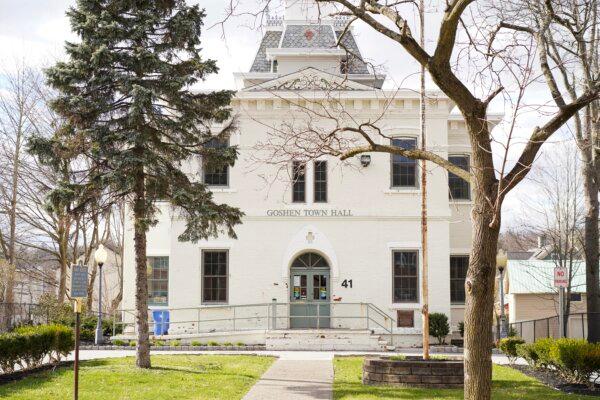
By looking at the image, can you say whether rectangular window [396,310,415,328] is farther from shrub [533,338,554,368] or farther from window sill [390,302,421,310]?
shrub [533,338,554,368]

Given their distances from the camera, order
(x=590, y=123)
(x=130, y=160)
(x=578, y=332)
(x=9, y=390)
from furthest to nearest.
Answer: (x=578, y=332), (x=590, y=123), (x=130, y=160), (x=9, y=390)

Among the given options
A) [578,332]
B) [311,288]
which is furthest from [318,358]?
[578,332]

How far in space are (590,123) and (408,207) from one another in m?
10.1

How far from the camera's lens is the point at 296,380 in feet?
55.2

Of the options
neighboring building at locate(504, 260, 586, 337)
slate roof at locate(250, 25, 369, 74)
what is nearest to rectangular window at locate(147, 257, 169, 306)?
slate roof at locate(250, 25, 369, 74)

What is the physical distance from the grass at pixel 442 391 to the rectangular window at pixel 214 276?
12.1m

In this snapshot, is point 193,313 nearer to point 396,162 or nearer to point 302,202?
point 302,202

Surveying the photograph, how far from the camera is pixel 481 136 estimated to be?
32.4 ft

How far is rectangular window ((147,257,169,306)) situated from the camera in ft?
97.2

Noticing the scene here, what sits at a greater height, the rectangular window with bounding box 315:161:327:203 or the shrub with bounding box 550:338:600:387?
the rectangular window with bounding box 315:161:327:203

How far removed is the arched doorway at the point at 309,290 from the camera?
2898cm

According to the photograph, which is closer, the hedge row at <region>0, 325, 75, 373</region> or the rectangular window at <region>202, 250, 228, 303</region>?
the hedge row at <region>0, 325, 75, 373</region>

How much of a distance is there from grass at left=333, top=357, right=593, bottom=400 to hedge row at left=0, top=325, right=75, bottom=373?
21.6 ft

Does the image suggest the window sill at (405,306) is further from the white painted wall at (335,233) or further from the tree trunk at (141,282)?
the tree trunk at (141,282)
